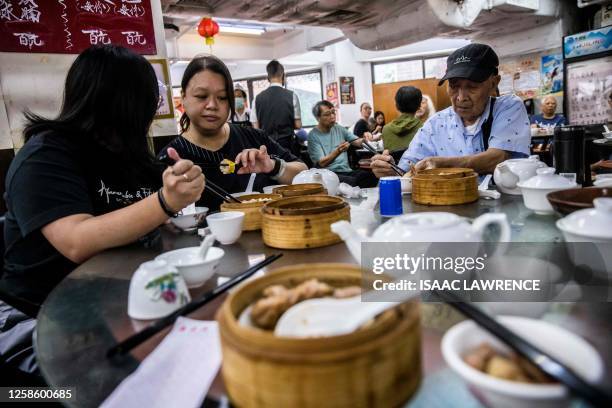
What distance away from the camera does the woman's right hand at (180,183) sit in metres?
1.39

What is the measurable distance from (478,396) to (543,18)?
7.81 m

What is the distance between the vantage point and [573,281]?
98 cm

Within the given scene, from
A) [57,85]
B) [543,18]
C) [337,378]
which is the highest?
[543,18]

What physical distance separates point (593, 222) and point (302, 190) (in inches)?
46.7

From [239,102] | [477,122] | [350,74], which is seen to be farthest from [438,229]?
[350,74]

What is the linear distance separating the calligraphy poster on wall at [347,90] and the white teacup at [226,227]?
1161 centimetres

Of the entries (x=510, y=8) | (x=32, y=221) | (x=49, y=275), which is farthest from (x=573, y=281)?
(x=510, y=8)

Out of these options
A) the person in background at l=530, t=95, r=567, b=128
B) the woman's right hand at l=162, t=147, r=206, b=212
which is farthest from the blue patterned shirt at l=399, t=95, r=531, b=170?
the person in background at l=530, t=95, r=567, b=128

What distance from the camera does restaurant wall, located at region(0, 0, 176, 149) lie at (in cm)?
315

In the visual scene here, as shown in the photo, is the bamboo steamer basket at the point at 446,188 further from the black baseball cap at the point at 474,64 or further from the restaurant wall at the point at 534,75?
the restaurant wall at the point at 534,75

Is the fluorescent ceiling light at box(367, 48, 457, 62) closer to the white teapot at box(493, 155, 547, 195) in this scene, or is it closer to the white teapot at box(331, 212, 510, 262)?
the white teapot at box(493, 155, 547, 195)

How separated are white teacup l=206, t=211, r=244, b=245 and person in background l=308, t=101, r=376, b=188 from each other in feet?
13.2

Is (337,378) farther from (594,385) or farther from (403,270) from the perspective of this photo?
(403,270)

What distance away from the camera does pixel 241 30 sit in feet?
37.2
